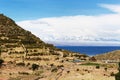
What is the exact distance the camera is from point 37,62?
129500 mm

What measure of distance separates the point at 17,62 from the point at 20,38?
105 ft

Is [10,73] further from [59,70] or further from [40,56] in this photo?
[40,56]

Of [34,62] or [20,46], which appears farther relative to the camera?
[20,46]

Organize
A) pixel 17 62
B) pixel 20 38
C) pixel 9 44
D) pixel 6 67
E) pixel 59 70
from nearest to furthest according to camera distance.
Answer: pixel 59 70, pixel 6 67, pixel 17 62, pixel 9 44, pixel 20 38

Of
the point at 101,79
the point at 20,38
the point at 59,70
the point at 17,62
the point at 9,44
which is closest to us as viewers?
the point at 101,79

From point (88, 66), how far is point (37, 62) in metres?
20.3

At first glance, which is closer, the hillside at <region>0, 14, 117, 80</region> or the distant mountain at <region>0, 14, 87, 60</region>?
the hillside at <region>0, 14, 117, 80</region>

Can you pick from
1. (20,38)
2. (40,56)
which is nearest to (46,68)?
(40,56)

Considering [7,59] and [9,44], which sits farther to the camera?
[9,44]

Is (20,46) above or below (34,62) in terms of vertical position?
above

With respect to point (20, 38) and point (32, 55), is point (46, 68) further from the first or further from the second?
point (20, 38)

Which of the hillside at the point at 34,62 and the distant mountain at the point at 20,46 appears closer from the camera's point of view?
the hillside at the point at 34,62

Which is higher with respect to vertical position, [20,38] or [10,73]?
[20,38]

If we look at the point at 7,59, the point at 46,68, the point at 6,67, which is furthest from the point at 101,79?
the point at 7,59
